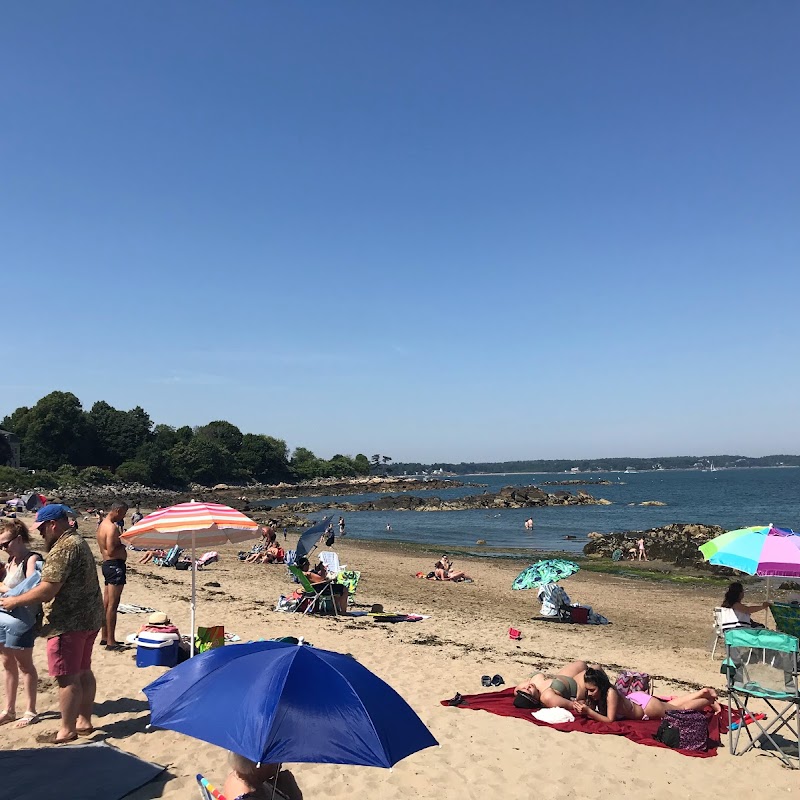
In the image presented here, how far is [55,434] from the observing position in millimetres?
93375

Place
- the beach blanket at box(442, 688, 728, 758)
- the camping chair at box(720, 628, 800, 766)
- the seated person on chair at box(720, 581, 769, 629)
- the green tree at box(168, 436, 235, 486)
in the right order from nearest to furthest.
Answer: the camping chair at box(720, 628, 800, 766) → the beach blanket at box(442, 688, 728, 758) → the seated person on chair at box(720, 581, 769, 629) → the green tree at box(168, 436, 235, 486)

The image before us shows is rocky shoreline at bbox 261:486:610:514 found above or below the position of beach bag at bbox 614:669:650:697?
below

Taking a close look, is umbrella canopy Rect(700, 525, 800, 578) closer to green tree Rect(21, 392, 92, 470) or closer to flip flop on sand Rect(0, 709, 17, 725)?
flip flop on sand Rect(0, 709, 17, 725)

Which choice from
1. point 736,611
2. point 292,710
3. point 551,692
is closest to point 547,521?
point 736,611

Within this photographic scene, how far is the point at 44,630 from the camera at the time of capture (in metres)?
5.15

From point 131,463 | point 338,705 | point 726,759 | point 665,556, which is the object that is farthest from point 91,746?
point 131,463

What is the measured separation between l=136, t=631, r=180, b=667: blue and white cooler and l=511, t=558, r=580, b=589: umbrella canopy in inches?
284

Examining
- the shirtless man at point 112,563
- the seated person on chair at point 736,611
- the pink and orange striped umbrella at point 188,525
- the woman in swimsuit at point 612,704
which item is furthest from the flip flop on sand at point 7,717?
the seated person on chair at point 736,611

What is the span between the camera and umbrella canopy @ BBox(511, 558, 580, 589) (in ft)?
42.1

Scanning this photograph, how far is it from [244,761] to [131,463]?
10155cm

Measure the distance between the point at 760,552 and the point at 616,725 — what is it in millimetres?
3166

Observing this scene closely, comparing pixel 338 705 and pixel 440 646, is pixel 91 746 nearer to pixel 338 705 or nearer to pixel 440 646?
pixel 338 705

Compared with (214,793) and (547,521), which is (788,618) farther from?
(547,521)

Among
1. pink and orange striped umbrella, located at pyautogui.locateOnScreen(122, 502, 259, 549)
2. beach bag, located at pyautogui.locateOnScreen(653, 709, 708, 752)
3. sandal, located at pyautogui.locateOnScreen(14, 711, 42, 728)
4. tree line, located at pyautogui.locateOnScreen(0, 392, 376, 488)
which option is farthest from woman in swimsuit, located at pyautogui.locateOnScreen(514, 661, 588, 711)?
tree line, located at pyautogui.locateOnScreen(0, 392, 376, 488)
